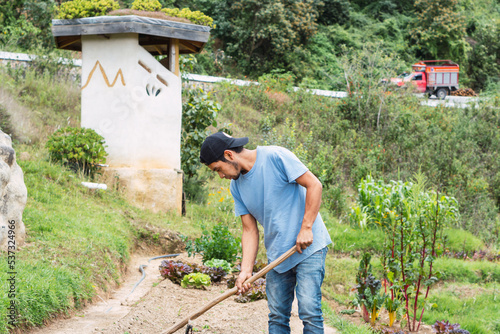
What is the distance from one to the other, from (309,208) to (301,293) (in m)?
0.59

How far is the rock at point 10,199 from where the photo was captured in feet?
15.6

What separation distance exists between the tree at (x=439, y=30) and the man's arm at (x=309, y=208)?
86.5ft

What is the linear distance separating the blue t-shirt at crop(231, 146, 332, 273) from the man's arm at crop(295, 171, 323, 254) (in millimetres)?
75

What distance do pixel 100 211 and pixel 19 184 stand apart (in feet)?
7.64

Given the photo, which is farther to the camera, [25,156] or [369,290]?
[25,156]

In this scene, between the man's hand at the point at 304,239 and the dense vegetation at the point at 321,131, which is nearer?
the man's hand at the point at 304,239

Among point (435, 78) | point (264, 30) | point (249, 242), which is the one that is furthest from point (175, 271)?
point (435, 78)

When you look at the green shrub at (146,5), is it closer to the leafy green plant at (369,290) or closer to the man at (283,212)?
the leafy green plant at (369,290)

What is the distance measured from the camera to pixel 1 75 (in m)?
12.4

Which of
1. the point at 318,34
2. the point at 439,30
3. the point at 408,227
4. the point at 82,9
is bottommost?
the point at 408,227

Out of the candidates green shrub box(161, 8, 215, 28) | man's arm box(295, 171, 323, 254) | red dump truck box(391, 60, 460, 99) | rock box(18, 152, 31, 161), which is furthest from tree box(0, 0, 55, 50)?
red dump truck box(391, 60, 460, 99)

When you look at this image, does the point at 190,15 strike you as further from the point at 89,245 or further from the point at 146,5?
the point at 89,245

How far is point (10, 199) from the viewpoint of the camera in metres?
5.00

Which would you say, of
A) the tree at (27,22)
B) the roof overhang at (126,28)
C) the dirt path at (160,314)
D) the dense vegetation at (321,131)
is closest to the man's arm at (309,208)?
the dirt path at (160,314)
